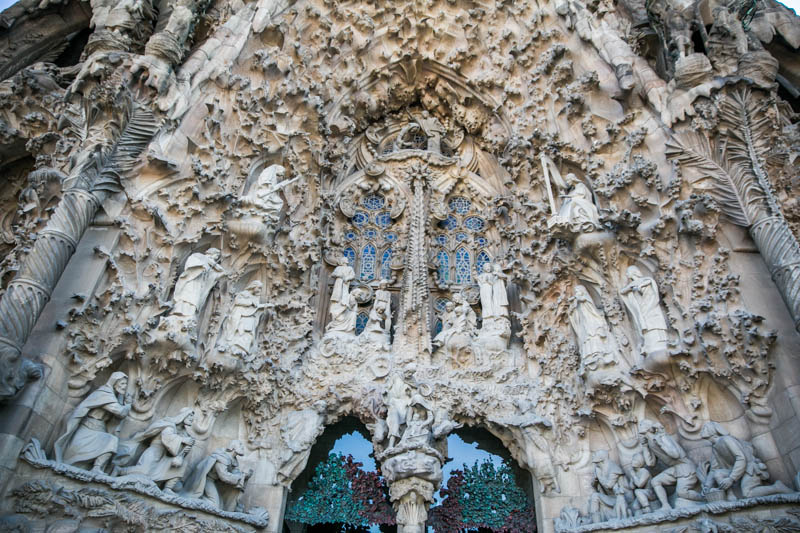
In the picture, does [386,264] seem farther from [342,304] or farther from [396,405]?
[396,405]

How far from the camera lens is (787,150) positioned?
21.1 ft

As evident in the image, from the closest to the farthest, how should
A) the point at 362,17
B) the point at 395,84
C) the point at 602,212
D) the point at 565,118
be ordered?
the point at 602,212, the point at 565,118, the point at 362,17, the point at 395,84

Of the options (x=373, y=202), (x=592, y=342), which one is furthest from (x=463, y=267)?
(x=592, y=342)

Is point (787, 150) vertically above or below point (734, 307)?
above

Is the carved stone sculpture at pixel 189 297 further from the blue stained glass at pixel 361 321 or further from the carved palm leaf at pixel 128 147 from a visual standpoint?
the blue stained glass at pixel 361 321

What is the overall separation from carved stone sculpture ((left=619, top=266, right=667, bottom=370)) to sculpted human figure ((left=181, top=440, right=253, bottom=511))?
465 centimetres

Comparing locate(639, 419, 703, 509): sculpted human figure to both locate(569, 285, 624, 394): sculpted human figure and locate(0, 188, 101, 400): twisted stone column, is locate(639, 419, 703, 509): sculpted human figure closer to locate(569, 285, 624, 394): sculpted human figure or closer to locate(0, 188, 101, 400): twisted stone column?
locate(569, 285, 624, 394): sculpted human figure

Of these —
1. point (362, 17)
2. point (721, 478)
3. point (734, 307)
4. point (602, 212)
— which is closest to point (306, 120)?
point (362, 17)

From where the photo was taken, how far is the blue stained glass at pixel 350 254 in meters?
8.98

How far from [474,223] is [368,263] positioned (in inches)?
76.5

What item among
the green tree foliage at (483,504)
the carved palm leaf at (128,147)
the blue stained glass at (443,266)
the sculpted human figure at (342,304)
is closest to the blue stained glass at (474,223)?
the blue stained glass at (443,266)

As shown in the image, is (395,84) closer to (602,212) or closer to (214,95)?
(214,95)

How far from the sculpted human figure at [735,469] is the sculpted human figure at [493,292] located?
117 inches

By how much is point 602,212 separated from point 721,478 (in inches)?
127
